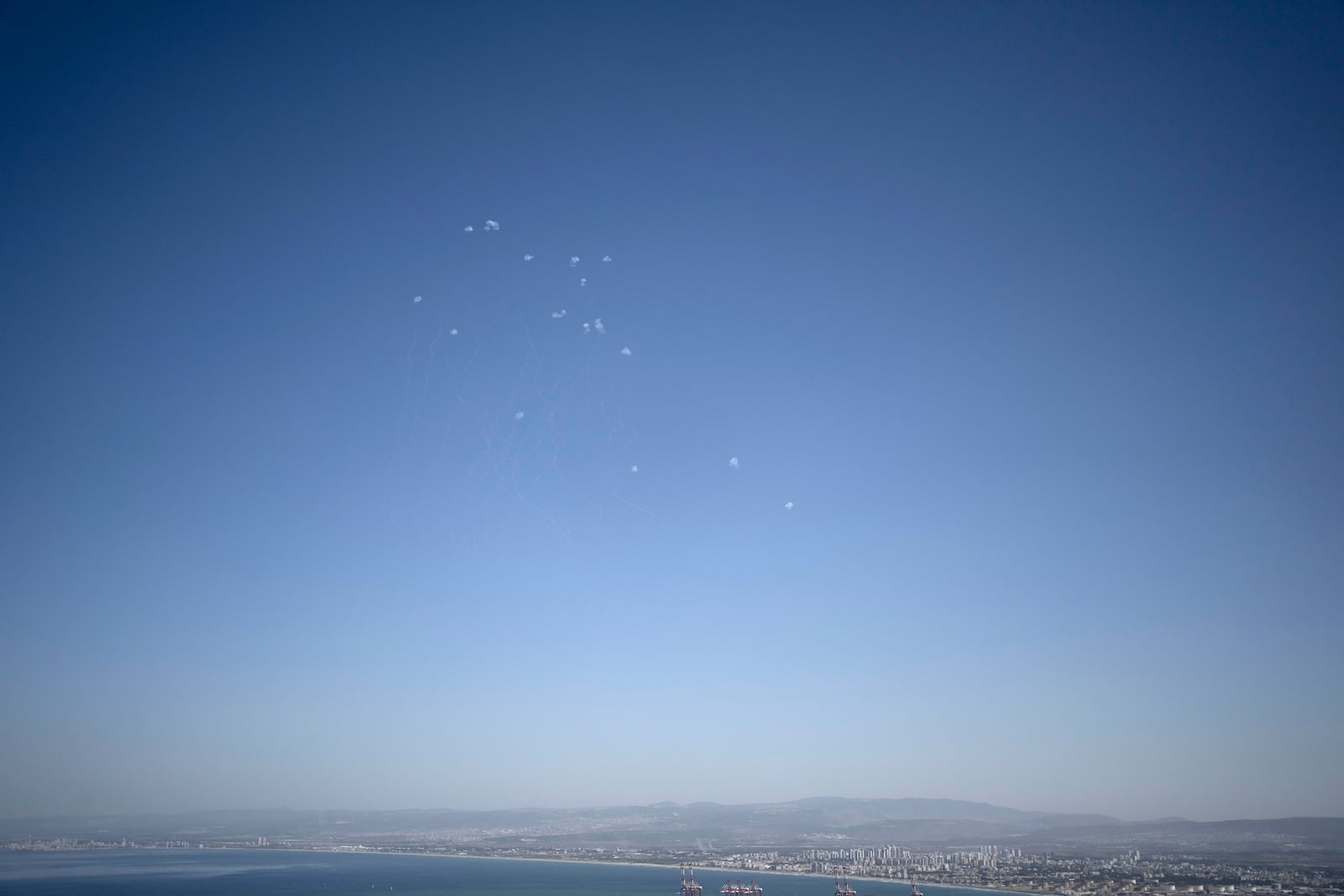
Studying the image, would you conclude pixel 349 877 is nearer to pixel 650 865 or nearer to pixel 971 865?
pixel 650 865

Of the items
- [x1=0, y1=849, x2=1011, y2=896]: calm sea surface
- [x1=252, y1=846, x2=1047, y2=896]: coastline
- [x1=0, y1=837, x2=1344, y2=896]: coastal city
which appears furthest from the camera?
[x1=0, y1=849, x2=1011, y2=896]: calm sea surface

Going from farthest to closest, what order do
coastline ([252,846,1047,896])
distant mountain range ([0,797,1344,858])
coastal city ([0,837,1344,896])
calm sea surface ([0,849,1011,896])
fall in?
distant mountain range ([0,797,1344,858])
calm sea surface ([0,849,1011,896])
coastline ([252,846,1047,896])
coastal city ([0,837,1344,896])

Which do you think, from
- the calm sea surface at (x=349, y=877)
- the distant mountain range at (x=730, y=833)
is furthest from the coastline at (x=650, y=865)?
the distant mountain range at (x=730, y=833)

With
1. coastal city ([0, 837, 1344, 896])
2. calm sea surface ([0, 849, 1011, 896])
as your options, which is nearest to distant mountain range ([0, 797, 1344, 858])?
coastal city ([0, 837, 1344, 896])

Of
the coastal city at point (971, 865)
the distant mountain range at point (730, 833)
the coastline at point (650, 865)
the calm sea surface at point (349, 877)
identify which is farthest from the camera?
the distant mountain range at point (730, 833)

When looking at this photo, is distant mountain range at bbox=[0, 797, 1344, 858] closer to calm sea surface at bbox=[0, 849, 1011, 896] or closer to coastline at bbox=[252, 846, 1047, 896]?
coastline at bbox=[252, 846, 1047, 896]

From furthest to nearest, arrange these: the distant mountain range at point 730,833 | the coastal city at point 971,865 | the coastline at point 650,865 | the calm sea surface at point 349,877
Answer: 1. the distant mountain range at point 730,833
2. the calm sea surface at point 349,877
3. the coastline at point 650,865
4. the coastal city at point 971,865

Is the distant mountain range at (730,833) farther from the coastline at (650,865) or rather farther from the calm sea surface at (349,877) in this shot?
the calm sea surface at (349,877)

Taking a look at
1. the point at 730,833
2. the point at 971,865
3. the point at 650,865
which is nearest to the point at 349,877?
the point at 650,865
